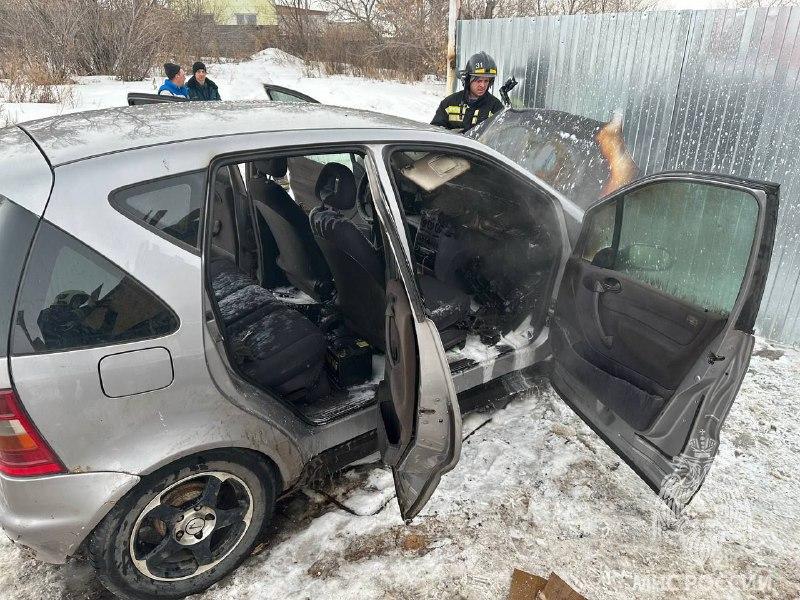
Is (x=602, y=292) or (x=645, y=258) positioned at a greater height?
(x=645, y=258)

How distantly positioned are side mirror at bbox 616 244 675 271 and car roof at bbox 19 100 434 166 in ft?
3.71

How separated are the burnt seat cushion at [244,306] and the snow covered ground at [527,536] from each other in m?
0.89

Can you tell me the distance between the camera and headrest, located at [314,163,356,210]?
2615mm

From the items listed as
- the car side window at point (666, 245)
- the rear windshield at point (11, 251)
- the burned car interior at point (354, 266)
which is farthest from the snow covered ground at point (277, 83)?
the car side window at point (666, 245)

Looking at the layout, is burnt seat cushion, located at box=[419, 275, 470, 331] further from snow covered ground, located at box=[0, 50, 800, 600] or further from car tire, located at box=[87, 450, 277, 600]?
car tire, located at box=[87, 450, 277, 600]

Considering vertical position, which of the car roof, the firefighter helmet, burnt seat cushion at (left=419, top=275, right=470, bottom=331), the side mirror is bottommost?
burnt seat cushion at (left=419, top=275, right=470, bottom=331)

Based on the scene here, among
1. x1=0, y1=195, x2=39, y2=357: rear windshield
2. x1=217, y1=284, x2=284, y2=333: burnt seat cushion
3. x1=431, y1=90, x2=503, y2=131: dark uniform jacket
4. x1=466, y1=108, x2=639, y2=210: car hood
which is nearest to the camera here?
x1=0, y1=195, x2=39, y2=357: rear windshield

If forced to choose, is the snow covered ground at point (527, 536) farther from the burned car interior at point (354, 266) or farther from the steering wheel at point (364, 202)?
the steering wheel at point (364, 202)

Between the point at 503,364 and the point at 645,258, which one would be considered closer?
the point at 645,258

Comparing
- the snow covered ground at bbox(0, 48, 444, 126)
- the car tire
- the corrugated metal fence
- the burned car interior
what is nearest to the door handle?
the burned car interior

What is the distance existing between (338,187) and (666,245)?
1661mm

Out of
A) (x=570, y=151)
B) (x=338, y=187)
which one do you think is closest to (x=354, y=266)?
(x=338, y=187)

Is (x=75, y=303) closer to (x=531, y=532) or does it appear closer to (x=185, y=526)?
(x=185, y=526)

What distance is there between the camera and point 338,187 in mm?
2643
